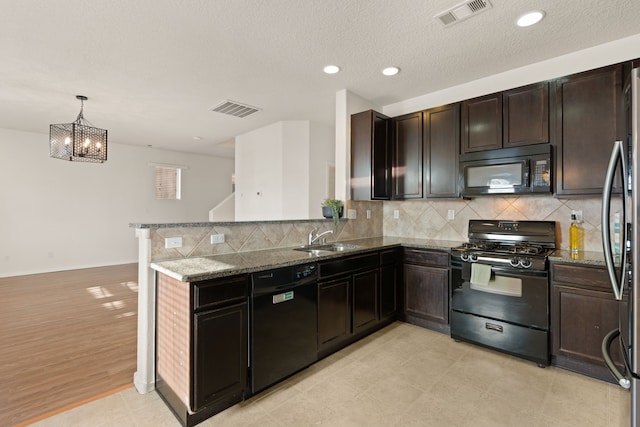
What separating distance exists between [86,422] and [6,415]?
565 mm

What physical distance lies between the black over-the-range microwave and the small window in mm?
7159

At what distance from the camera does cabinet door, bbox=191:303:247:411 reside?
1814 mm

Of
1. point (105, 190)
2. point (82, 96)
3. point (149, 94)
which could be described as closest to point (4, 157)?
point (105, 190)

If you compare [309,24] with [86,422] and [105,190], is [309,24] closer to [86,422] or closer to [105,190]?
[86,422]

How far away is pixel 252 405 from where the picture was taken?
206 cm

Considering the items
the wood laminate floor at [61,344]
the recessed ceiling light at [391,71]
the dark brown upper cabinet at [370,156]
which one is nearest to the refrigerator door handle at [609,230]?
the recessed ceiling light at [391,71]

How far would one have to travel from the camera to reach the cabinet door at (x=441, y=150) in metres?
3.37

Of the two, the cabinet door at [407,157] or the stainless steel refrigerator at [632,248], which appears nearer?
the stainless steel refrigerator at [632,248]

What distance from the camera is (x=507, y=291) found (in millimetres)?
2701

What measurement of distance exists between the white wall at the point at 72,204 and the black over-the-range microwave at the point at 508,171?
7123 millimetres

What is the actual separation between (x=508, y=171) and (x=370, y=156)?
4.65 feet

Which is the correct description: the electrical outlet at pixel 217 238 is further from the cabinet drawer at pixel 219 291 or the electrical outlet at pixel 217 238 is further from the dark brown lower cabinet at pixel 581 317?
the dark brown lower cabinet at pixel 581 317

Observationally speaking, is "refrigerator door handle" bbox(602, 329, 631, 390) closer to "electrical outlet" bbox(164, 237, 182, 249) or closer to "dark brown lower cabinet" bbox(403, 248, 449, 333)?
"dark brown lower cabinet" bbox(403, 248, 449, 333)

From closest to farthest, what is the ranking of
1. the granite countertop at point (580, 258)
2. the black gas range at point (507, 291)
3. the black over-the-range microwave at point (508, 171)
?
the granite countertop at point (580, 258), the black gas range at point (507, 291), the black over-the-range microwave at point (508, 171)
